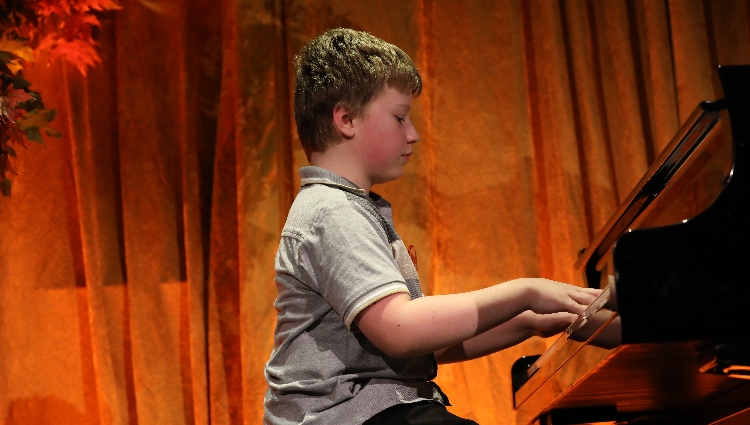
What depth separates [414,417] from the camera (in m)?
1.19

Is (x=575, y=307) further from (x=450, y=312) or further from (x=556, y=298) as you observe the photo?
(x=450, y=312)

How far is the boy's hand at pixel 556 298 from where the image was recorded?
1194 millimetres

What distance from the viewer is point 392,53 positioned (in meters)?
1.41

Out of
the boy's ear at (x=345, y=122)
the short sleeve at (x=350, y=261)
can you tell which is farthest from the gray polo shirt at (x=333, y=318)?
the boy's ear at (x=345, y=122)

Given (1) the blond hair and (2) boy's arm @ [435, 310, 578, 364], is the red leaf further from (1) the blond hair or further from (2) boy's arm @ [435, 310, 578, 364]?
(2) boy's arm @ [435, 310, 578, 364]

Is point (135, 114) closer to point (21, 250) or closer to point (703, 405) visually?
point (21, 250)

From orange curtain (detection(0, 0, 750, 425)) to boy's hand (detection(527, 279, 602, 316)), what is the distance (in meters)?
1.53

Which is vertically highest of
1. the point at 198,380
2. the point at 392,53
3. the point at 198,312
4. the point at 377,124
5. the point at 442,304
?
the point at 392,53

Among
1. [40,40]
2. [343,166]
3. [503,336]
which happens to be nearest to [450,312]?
[343,166]

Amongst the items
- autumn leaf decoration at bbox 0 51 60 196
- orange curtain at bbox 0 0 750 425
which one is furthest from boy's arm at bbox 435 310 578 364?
autumn leaf decoration at bbox 0 51 60 196

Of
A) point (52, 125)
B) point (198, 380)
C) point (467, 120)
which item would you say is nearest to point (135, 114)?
point (52, 125)

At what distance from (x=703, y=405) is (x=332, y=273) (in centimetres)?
90

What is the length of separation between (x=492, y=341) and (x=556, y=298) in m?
0.40

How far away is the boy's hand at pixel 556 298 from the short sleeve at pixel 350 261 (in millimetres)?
204
